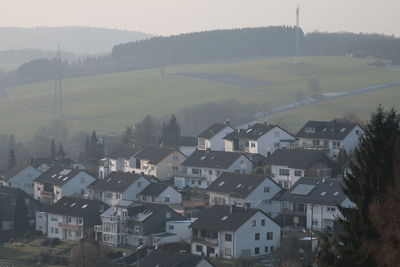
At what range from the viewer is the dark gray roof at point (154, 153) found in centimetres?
4766

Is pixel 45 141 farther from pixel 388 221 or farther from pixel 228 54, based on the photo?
pixel 228 54

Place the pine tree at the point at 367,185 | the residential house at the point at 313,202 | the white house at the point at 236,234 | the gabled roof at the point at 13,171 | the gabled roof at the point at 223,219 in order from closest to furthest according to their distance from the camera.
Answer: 1. the pine tree at the point at 367,185
2. the white house at the point at 236,234
3. the gabled roof at the point at 223,219
4. the residential house at the point at 313,202
5. the gabled roof at the point at 13,171

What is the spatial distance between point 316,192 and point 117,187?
8.55 meters

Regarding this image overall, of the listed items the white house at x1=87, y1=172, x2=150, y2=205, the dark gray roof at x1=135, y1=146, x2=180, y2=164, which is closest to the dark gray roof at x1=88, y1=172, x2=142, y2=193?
the white house at x1=87, y1=172, x2=150, y2=205

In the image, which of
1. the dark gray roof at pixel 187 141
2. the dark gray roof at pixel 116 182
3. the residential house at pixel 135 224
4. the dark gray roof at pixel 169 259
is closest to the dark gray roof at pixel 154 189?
the dark gray roof at pixel 116 182

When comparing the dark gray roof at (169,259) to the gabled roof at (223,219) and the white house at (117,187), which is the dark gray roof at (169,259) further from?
the white house at (117,187)

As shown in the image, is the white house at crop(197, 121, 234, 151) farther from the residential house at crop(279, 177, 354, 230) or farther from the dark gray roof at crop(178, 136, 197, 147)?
the residential house at crop(279, 177, 354, 230)

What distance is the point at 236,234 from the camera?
34062mm

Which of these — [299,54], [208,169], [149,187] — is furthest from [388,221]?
[299,54]

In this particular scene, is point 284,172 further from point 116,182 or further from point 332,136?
point 116,182

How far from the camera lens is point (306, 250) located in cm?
3147

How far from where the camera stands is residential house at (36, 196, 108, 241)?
3866cm

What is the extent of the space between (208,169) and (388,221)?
98.6ft

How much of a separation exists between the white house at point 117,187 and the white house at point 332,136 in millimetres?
8479
